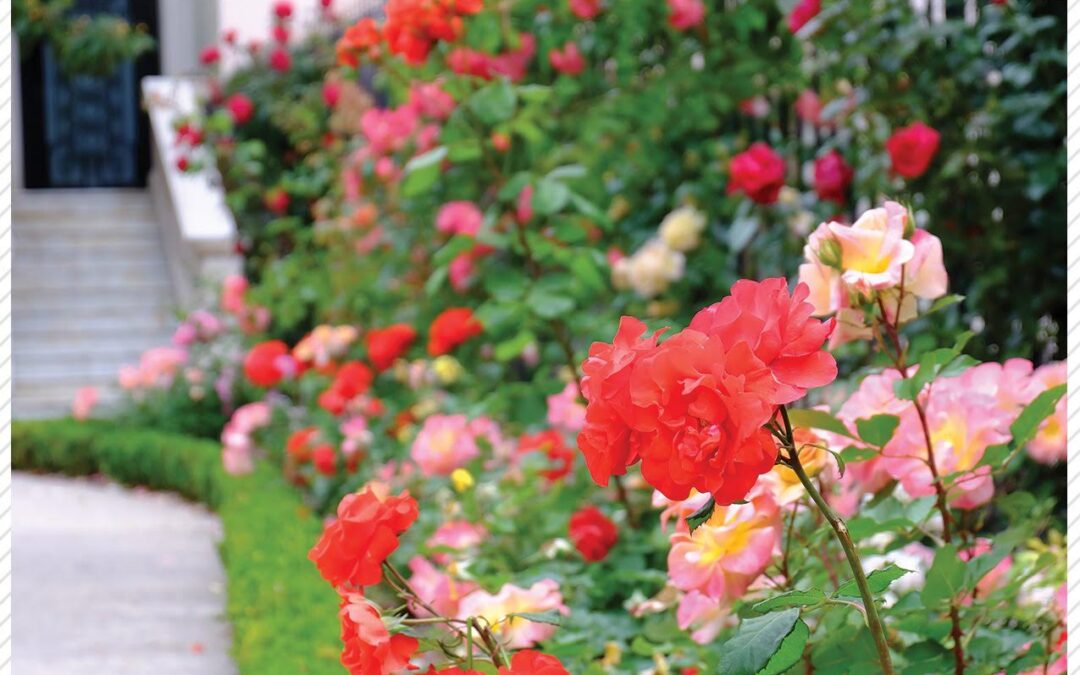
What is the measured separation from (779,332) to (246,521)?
10.5ft

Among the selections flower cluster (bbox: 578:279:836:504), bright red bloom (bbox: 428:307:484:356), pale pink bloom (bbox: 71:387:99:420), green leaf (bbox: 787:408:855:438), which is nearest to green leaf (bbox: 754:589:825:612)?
flower cluster (bbox: 578:279:836:504)

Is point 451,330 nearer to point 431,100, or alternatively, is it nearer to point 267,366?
point 431,100

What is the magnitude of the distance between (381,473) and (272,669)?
1394mm

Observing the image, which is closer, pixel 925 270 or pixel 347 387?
pixel 925 270

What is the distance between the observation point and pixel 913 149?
2.89 metres

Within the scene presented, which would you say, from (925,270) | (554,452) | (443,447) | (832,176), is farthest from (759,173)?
(925,270)

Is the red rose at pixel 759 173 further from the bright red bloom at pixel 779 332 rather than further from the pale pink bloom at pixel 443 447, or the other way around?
the bright red bloom at pixel 779 332

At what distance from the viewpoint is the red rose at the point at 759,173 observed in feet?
10.3

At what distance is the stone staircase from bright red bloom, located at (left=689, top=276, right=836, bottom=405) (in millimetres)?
6664

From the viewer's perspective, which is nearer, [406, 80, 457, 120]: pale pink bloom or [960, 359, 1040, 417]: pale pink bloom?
[960, 359, 1040, 417]: pale pink bloom

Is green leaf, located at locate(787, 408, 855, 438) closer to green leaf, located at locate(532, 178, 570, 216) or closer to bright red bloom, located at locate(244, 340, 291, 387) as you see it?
green leaf, located at locate(532, 178, 570, 216)

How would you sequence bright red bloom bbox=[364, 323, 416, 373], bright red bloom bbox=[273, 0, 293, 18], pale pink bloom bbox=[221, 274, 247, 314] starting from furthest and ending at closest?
bright red bloom bbox=[273, 0, 293, 18], pale pink bloom bbox=[221, 274, 247, 314], bright red bloom bbox=[364, 323, 416, 373]

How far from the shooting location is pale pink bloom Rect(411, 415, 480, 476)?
9.49ft

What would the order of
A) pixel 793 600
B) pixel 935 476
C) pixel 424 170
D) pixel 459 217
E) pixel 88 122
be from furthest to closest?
pixel 88 122 < pixel 459 217 < pixel 424 170 < pixel 935 476 < pixel 793 600
